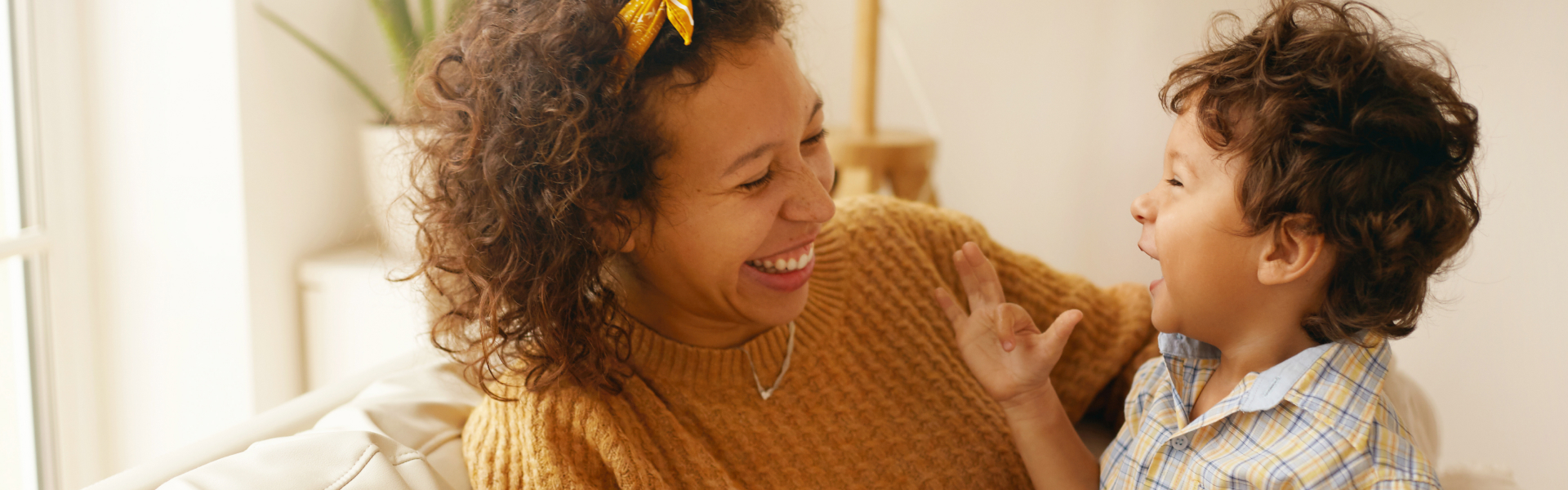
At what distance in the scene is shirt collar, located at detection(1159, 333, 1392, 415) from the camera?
98 cm

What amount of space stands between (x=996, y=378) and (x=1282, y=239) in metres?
0.36

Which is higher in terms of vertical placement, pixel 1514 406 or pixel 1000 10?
pixel 1000 10

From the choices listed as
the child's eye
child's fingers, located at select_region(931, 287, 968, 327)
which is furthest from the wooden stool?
the child's eye

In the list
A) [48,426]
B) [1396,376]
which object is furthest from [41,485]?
[1396,376]

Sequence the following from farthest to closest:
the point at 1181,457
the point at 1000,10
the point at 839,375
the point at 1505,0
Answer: the point at 1000,10 → the point at 1505,0 → the point at 839,375 → the point at 1181,457

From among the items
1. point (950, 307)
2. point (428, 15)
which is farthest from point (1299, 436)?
point (428, 15)

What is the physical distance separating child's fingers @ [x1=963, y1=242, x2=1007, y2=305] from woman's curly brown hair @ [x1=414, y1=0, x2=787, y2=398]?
1.32ft

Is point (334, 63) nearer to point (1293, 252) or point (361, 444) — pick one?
point (361, 444)

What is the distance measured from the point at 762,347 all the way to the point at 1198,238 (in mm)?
530

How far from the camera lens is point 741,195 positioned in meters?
1.11

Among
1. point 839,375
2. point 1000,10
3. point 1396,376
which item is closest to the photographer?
point 839,375

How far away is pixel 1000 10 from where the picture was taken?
3014 millimetres

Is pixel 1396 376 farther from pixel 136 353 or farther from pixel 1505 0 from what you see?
pixel 136 353

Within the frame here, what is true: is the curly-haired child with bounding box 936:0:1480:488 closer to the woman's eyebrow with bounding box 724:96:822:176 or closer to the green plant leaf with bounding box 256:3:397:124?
the woman's eyebrow with bounding box 724:96:822:176
